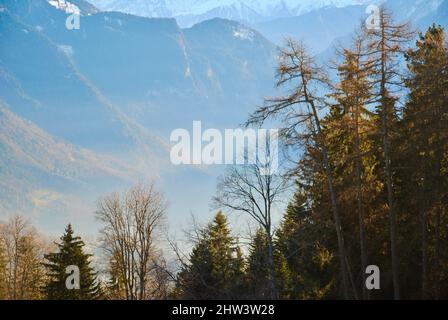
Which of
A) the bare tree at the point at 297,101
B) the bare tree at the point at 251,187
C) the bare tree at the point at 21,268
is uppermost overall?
the bare tree at the point at 297,101

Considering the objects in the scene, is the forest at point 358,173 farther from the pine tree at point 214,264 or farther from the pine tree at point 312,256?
the pine tree at point 214,264

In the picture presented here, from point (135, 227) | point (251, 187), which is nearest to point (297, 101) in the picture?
point (251, 187)

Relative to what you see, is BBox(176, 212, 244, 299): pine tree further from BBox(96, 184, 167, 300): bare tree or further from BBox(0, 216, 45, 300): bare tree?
BBox(0, 216, 45, 300): bare tree

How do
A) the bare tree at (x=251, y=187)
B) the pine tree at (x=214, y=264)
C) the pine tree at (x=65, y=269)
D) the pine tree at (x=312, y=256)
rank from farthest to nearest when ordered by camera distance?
the pine tree at (x=65, y=269), the pine tree at (x=214, y=264), the pine tree at (x=312, y=256), the bare tree at (x=251, y=187)

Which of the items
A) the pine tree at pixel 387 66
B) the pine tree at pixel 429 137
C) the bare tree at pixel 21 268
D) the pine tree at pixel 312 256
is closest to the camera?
the pine tree at pixel 429 137

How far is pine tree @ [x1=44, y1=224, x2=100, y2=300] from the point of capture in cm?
3744

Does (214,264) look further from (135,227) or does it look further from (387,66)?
(387,66)

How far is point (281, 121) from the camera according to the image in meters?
23.6

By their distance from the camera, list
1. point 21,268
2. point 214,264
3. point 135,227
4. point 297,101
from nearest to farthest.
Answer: point 297,101 < point 214,264 < point 135,227 < point 21,268

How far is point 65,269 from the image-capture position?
37750 mm

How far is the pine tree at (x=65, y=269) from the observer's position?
1474 inches

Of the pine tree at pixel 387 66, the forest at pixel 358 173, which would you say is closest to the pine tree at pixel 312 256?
the forest at pixel 358 173

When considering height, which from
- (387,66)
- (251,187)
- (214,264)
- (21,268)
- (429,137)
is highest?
(387,66)
